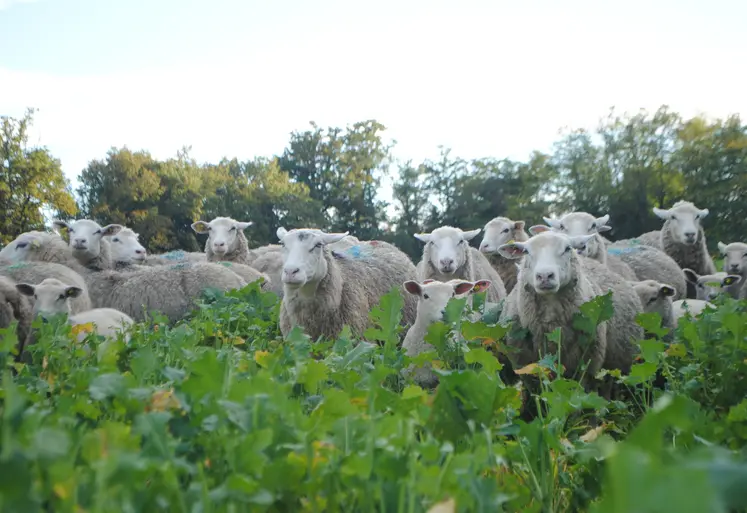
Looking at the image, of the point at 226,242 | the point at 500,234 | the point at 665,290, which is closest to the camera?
the point at 665,290

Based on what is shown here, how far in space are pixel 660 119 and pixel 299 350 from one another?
109 ft

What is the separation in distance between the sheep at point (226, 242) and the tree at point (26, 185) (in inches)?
575

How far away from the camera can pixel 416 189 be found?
126 feet

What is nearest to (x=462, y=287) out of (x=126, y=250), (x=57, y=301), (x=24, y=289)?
(x=57, y=301)

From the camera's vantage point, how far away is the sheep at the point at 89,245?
9.30m

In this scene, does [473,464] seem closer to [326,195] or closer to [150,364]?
[150,364]

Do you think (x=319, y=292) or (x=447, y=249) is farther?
(x=447, y=249)

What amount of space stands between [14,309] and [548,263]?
5.00 meters

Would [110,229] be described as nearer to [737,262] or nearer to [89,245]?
[89,245]

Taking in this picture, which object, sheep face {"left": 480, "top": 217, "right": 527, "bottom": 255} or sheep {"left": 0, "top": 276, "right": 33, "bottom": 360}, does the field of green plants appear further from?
sheep face {"left": 480, "top": 217, "right": 527, "bottom": 255}

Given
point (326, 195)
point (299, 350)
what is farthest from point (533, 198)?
point (299, 350)

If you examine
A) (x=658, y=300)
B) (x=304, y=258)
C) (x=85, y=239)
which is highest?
(x=85, y=239)

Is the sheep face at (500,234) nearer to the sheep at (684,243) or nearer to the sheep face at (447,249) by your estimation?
the sheep face at (447,249)

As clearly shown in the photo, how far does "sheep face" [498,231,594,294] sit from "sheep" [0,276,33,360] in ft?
15.1
